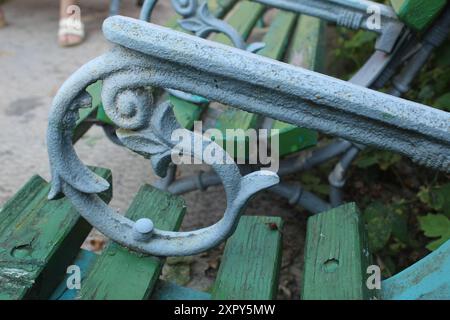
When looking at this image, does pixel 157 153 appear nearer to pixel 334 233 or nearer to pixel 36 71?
pixel 334 233

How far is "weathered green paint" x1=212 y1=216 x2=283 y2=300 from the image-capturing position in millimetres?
1210

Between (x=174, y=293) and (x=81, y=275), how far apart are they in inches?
8.6

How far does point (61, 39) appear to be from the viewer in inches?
156

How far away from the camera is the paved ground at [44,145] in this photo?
2.26m

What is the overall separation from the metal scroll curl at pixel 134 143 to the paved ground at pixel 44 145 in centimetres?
89

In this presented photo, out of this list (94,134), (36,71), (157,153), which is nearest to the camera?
(157,153)

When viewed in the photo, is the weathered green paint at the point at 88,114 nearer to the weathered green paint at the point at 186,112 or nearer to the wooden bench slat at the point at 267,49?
the weathered green paint at the point at 186,112

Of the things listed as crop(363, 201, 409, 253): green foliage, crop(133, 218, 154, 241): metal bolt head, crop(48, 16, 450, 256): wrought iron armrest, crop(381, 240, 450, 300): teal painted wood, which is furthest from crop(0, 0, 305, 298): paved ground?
crop(48, 16, 450, 256): wrought iron armrest

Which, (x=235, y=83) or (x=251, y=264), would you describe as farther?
(x=251, y=264)

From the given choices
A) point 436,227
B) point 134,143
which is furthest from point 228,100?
point 436,227

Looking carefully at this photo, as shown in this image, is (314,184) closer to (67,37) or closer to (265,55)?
(265,55)

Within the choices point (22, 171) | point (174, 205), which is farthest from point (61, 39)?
point (174, 205)

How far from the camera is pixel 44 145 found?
288cm

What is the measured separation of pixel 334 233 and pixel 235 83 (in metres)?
0.48
